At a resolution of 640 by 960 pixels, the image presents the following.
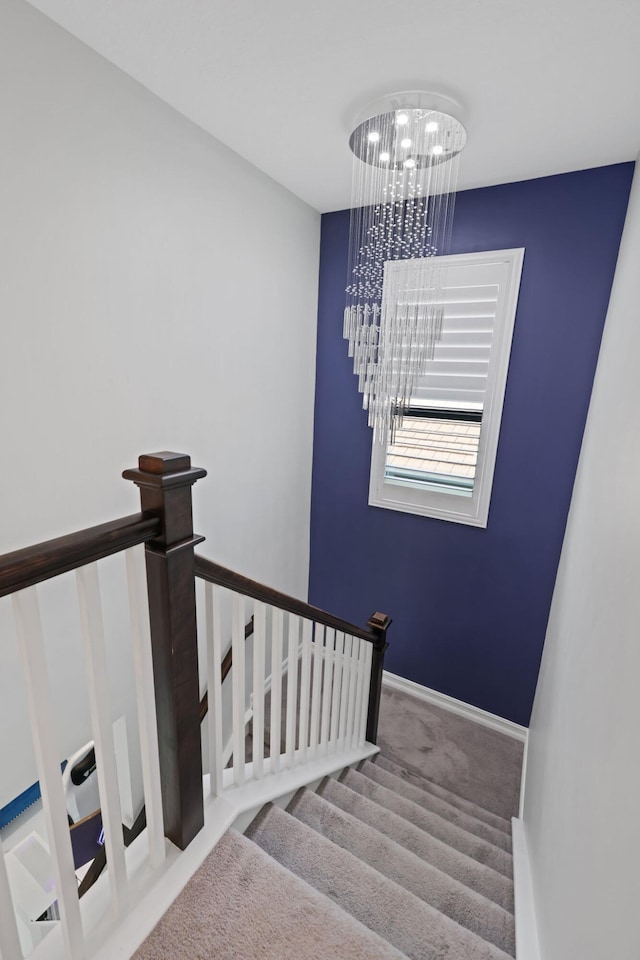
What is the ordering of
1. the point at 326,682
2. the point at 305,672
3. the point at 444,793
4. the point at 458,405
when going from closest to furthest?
the point at 305,672
the point at 326,682
the point at 444,793
the point at 458,405

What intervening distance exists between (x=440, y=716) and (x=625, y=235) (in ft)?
10.1

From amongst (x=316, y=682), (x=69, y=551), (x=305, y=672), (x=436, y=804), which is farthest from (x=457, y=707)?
(x=69, y=551)

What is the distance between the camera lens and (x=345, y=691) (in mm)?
2262

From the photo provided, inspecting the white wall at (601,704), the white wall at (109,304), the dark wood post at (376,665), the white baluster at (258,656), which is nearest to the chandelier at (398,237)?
the white wall at (109,304)

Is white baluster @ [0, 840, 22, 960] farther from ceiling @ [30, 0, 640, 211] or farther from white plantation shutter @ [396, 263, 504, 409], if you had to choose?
white plantation shutter @ [396, 263, 504, 409]

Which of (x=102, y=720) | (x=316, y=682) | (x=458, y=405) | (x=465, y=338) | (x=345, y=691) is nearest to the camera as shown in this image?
(x=102, y=720)

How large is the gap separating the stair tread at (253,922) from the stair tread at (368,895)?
18 cm

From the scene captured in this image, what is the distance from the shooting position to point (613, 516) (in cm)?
130

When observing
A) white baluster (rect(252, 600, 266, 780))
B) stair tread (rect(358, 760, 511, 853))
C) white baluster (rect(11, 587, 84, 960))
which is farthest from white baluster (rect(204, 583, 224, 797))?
stair tread (rect(358, 760, 511, 853))

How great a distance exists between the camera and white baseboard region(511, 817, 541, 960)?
1.33 m

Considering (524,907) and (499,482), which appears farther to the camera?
(499,482)

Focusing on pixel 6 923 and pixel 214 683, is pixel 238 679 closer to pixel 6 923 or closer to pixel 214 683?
pixel 214 683

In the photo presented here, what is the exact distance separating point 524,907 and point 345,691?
3.30 feet

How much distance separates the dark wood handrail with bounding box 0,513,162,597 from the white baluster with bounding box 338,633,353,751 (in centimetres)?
152
